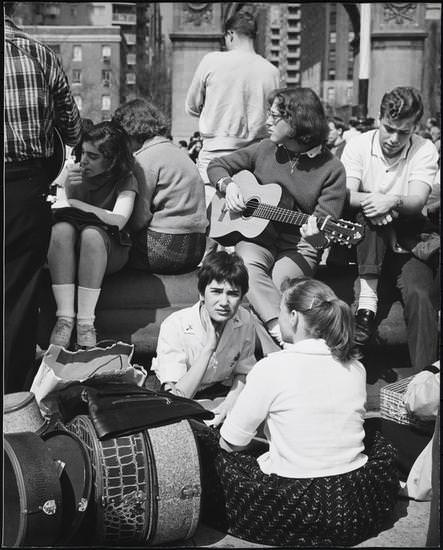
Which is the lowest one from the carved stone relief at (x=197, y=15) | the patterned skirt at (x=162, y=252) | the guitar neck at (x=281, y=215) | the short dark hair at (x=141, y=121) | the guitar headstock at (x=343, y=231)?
the patterned skirt at (x=162, y=252)

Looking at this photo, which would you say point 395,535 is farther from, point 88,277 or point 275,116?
point 275,116

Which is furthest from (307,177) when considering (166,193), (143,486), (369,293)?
(143,486)

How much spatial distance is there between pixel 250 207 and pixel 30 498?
8.36 feet

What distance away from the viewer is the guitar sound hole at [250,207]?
5180 millimetres

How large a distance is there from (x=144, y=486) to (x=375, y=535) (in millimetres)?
1022

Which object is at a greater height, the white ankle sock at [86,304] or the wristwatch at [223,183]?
the wristwatch at [223,183]

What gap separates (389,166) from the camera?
5.30 m

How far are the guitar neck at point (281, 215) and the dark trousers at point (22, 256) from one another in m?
1.36

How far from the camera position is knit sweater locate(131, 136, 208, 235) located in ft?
17.5

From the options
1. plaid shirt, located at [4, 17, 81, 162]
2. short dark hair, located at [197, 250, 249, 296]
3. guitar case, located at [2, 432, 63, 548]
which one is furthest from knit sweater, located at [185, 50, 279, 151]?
guitar case, located at [2, 432, 63, 548]

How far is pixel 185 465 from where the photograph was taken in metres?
3.45

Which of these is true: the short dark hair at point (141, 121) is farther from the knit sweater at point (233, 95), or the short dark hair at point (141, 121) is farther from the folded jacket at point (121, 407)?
the folded jacket at point (121, 407)

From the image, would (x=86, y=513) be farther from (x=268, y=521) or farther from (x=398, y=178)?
(x=398, y=178)

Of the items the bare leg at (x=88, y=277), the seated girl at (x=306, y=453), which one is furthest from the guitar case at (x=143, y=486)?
the bare leg at (x=88, y=277)
